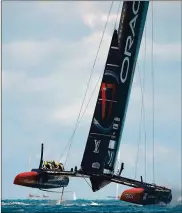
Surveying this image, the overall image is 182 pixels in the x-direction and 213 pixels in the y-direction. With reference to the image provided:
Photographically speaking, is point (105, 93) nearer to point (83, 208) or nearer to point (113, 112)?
point (113, 112)

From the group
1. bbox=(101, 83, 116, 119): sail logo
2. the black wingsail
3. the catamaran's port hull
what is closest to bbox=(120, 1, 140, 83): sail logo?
the black wingsail

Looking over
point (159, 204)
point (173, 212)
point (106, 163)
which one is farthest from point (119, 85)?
point (173, 212)

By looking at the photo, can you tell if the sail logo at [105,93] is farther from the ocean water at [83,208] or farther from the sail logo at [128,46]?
the ocean water at [83,208]

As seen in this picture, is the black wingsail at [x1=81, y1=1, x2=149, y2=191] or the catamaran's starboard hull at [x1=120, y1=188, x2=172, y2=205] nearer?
the catamaran's starboard hull at [x1=120, y1=188, x2=172, y2=205]

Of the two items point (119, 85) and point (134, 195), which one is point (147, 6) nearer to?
point (119, 85)

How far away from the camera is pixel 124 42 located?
119 ft

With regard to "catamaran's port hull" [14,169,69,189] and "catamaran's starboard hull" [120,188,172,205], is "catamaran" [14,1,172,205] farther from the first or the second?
"catamaran's starboard hull" [120,188,172,205]

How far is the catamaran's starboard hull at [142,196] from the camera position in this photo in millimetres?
33875

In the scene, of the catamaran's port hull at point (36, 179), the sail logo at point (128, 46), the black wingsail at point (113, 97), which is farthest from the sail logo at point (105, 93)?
the catamaran's port hull at point (36, 179)

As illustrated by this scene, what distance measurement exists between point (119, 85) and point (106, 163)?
387 cm

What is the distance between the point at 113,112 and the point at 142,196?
15.0 feet

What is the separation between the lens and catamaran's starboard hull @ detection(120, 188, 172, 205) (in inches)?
1334

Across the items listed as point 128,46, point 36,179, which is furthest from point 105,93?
point 36,179

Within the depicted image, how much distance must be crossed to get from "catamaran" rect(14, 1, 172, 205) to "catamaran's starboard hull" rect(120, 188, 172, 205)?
40 centimetres
